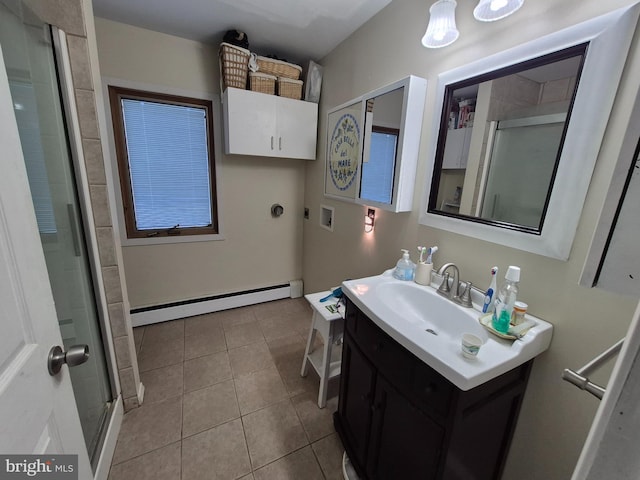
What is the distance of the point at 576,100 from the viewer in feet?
2.72

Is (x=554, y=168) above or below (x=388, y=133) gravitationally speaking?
below

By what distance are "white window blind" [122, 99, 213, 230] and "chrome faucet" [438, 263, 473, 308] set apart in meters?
2.18

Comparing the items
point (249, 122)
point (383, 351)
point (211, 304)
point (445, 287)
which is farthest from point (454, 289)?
point (211, 304)

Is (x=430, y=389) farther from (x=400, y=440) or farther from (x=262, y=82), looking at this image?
(x=262, y=82)

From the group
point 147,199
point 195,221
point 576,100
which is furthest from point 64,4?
point 576,100

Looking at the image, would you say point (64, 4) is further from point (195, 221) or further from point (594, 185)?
point (594, 185)

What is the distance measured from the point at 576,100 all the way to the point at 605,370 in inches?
34.1

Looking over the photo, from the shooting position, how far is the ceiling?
5.25 feet

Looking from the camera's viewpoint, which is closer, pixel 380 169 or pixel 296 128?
pixel 380 169

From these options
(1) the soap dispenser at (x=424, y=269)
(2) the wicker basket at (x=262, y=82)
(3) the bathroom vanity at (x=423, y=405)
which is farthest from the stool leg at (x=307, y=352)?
(2) the wicker basket at (x=262, y=82)

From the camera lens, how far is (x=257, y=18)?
5.74 ft

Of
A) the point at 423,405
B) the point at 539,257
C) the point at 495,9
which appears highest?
the point at 495,9

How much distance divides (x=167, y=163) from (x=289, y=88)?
1.26 metres

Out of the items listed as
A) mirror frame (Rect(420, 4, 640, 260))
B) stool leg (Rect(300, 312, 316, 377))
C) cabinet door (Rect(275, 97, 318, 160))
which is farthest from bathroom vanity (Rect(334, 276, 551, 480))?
cabinet door (Rect(275, 97, 318, 160))
